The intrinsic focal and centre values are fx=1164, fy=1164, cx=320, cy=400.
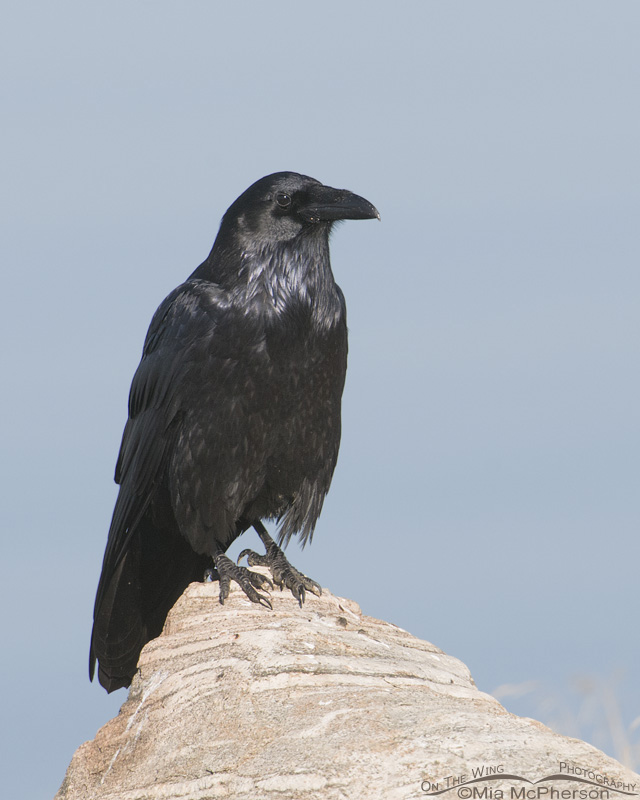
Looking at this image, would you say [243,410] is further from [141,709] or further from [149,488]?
[141,709]

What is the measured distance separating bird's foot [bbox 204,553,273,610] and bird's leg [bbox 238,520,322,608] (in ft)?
0.41

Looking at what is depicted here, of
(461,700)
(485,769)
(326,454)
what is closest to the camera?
(485,769)

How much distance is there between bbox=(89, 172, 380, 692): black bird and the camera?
6.72 m

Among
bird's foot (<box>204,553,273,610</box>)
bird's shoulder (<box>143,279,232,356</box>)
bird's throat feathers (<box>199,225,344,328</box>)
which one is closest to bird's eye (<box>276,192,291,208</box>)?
bird's throat feathers (<box>199,225,344,328</box>)

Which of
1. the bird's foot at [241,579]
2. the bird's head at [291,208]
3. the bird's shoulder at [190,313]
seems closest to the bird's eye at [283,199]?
the bird's head at [291,208]

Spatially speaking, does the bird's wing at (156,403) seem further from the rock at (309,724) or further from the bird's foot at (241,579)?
the rock at (309,724)

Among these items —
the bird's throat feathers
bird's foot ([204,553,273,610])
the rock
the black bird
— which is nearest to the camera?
the rock

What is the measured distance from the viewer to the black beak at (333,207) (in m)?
6.98

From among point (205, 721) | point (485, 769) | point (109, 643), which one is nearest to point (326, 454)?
point (109, 643)

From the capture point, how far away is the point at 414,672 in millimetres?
5578

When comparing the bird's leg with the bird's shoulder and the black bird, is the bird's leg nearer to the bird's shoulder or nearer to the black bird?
the black bird

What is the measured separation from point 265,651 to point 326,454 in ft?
6.23

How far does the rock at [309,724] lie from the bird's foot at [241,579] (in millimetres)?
56

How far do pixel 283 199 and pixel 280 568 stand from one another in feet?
7.22
